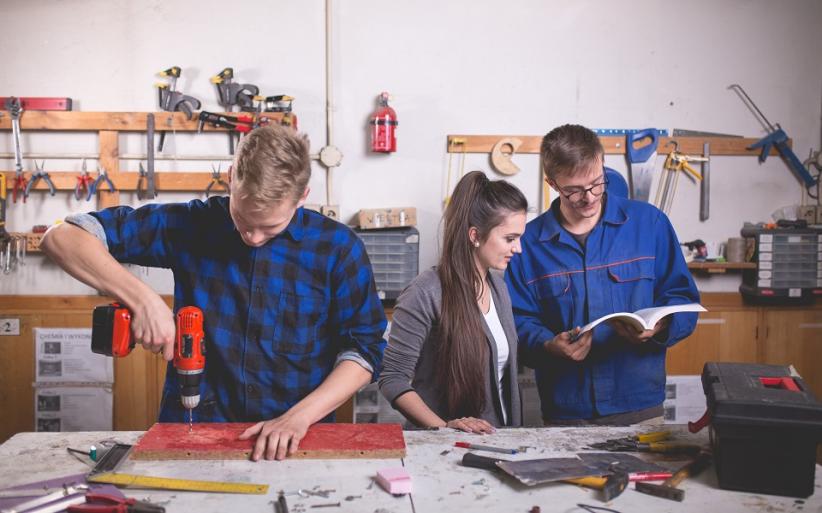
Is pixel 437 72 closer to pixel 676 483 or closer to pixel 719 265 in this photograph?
pixel 719 265

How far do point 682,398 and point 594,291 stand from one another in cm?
171

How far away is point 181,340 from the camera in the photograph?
5.60 ft

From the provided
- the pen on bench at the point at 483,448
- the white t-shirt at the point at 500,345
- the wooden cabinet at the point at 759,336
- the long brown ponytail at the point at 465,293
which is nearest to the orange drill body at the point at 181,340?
the pen on bench at the point at 483,448

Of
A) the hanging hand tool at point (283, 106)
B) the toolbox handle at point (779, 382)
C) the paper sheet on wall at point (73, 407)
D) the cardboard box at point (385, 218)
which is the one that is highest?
the hanging hand tool at point (283, 106)

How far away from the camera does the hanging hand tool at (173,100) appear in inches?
137

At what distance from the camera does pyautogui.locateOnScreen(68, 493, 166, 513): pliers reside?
1.37m

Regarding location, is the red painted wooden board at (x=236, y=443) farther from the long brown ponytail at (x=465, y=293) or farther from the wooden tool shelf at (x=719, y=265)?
the wooden tool shelf at (x=719, y=265)

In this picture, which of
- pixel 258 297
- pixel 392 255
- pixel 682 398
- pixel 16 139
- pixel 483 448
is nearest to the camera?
pixel 483 448

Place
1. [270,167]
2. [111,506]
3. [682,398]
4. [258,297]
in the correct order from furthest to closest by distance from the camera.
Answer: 1. [682,398]
2. [258,297]
3. [270,167]
4. [111,506]

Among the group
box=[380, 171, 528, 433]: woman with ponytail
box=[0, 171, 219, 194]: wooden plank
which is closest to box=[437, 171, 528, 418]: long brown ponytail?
box=[380, 171, 528, 433]: woman with ponytail

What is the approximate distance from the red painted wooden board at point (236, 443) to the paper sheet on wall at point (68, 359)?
6.21 feet

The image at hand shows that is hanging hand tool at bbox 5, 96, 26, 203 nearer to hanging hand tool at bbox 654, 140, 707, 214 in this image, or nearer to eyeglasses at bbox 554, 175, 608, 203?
eyeglasses at bbox 554, 175, 608, 203

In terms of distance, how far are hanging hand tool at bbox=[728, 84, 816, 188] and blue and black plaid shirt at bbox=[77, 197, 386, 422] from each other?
2820 mm

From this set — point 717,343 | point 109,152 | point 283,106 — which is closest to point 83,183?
point 109,152
